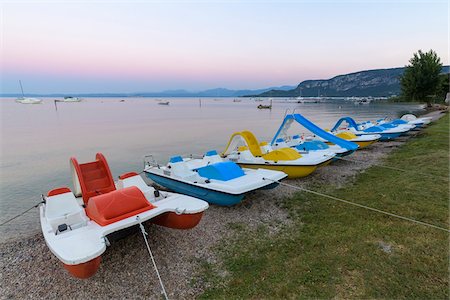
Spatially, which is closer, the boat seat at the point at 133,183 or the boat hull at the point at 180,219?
the boat hull at the point at 180,219

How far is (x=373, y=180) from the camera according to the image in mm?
10062

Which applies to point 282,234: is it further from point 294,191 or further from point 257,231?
point 294,191

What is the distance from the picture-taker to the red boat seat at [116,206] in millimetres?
5111

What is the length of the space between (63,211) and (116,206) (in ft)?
4.80

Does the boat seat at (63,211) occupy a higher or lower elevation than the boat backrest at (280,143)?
higher

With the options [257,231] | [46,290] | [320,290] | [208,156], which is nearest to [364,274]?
[320,290]

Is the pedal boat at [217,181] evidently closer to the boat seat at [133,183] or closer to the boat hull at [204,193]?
the boat hull at [204,193]

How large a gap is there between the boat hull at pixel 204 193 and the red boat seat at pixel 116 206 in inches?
104

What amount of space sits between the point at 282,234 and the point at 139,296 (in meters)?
3.55

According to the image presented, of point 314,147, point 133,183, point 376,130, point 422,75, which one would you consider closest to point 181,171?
point 133,183

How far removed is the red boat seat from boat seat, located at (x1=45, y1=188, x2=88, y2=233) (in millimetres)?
231

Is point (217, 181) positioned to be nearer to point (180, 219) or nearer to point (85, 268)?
point (180, 219)

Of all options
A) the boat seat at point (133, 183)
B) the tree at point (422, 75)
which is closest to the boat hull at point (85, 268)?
the boat seat at point (133, 183)

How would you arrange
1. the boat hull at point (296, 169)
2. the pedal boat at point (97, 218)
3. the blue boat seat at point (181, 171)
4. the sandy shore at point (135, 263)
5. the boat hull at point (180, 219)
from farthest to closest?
the boat hull at point (296, 169) → the blue boat seat at point (181, 171) → the boat hull at point (180, 219) → the sandy shore at point (135, 263) → the pedal boat at point (97, 218)
